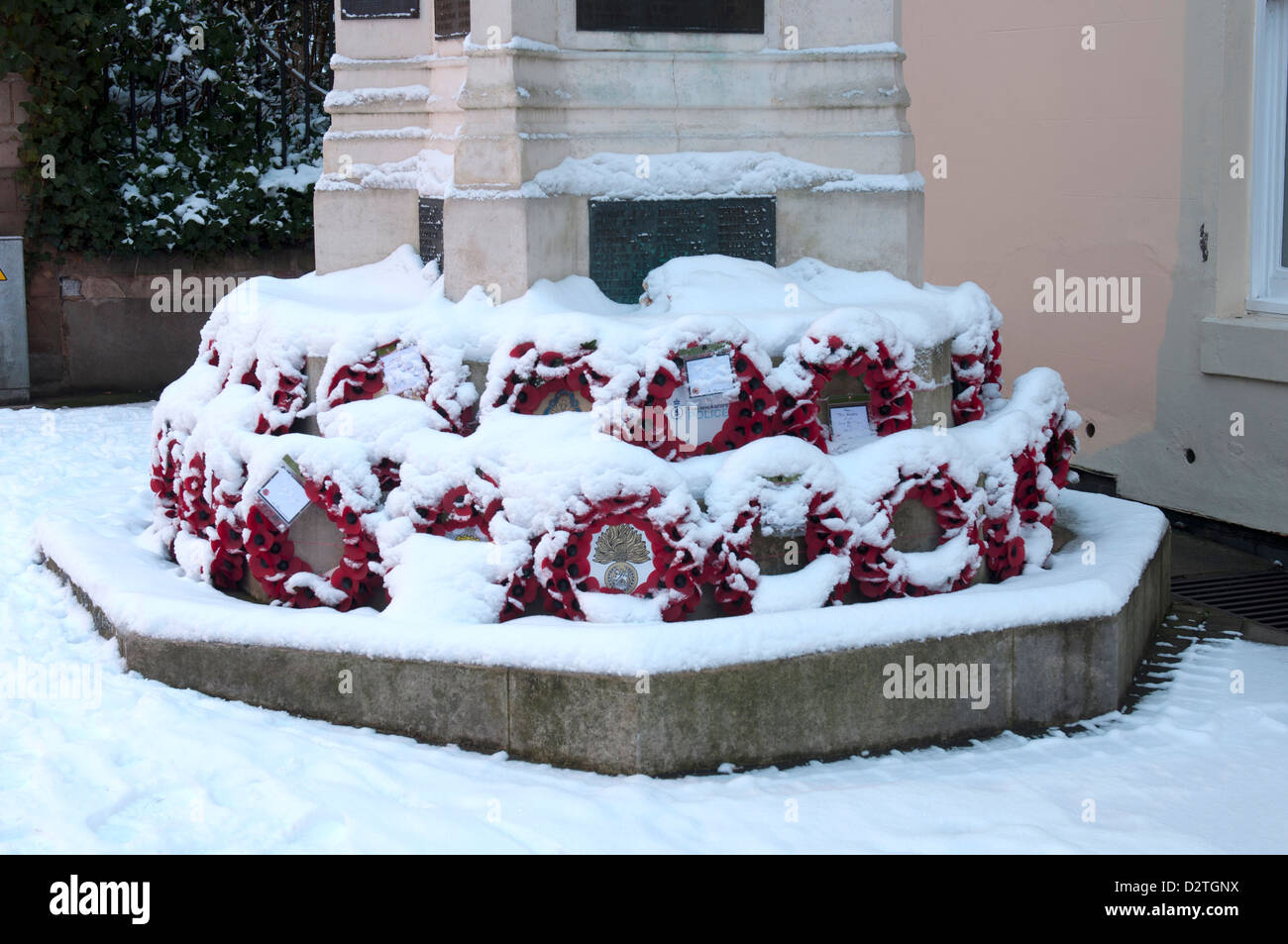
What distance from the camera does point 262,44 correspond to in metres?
11.4

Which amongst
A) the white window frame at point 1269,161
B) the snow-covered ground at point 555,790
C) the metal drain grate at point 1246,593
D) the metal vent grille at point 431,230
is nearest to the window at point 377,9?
the metal vent grille at point 431,230

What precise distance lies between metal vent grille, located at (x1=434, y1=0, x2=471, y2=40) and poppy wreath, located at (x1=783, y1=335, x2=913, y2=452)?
1810mm

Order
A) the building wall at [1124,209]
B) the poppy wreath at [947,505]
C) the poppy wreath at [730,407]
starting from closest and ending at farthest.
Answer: the poppy wreath at [730,407], the poppy wreath at [947,505], the building wall at [1124,209]

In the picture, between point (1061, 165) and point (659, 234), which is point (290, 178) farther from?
point (659, 234)

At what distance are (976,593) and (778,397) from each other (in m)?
0.93

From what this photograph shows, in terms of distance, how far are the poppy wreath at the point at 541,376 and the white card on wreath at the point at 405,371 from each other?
0.33 meters

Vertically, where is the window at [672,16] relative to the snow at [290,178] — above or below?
above

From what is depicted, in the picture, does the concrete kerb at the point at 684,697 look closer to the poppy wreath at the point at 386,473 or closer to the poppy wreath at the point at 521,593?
the poppy wreath at the point at 521,593

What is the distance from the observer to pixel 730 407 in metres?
5.30

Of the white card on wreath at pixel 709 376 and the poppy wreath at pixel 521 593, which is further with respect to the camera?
the white card on wreath at pixel 709 376

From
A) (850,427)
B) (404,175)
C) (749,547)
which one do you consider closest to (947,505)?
(850,427)

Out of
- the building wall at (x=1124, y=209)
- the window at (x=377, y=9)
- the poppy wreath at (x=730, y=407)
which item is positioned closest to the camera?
the poppy wreath at (x=730, y=407)

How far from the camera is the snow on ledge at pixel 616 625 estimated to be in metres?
4.58

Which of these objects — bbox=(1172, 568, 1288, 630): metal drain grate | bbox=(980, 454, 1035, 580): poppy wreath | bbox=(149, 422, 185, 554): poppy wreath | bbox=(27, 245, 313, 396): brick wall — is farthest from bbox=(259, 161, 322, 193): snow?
bbox=(980, 454, 1035, 580): poppy wreath
